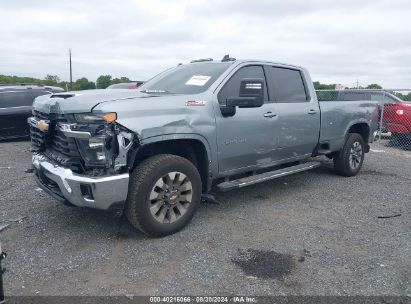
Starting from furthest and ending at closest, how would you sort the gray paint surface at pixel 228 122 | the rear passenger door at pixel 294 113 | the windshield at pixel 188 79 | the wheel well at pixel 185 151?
the rear passenger door at pixel 294 113
the windshield at pixel 188 79
the wheel well at pixel 185 151
the gray paint surface at pixel 228 122

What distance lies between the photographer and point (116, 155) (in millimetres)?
3600

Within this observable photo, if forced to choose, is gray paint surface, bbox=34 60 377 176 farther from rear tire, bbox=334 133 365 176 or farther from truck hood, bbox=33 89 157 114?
rear tire, bbox=334 133 365 176

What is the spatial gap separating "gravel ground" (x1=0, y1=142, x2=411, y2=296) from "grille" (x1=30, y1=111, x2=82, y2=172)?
0.83m

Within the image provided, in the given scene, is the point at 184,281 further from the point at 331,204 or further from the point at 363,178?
the point at 363,178

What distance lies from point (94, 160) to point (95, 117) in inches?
15.6

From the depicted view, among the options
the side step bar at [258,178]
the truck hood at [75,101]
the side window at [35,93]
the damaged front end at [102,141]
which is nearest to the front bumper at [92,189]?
the damaged front end at [102,141]

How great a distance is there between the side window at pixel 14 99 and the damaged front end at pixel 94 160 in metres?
7.19

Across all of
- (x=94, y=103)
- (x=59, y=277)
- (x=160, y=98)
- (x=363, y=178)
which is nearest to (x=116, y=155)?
(x=94, y=103)

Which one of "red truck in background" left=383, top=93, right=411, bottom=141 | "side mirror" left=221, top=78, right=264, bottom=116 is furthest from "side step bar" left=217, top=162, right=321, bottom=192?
"red truck in background" left=383, top=93, right=411, bottom=141

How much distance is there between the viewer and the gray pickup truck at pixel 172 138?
3.62 meters

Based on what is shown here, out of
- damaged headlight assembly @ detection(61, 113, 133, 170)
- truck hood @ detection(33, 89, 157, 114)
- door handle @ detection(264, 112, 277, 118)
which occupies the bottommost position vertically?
damaged headlight assembly @ detection(61, 113, 133, 170)

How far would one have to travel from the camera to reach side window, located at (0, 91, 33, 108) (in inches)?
396

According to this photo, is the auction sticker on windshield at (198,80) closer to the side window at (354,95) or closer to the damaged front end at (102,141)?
the damaged front end at (102,141)

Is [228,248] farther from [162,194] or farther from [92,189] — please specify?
[92,189]
